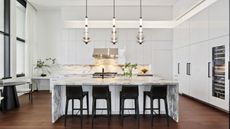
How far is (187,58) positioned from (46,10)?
6432 mm

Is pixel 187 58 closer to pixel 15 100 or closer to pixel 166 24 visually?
pixel 166 24

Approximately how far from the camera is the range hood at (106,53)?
359 inches

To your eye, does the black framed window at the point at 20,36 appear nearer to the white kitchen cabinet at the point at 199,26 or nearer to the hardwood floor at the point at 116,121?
the hardwood floor at the point at 116,121

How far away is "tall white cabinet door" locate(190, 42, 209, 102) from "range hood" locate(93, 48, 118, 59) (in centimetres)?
299

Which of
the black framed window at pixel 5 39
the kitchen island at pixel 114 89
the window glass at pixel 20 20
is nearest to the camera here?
the kitchen island at pixel 114 89

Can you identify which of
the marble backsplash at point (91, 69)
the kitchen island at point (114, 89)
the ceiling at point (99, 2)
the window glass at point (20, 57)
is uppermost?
the ceiling at point (99, 2)

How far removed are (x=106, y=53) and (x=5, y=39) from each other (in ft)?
11.9

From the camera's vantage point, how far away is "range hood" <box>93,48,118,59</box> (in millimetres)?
9125

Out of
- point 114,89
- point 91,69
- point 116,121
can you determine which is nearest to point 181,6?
point 91,69

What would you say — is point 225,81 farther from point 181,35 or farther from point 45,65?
point 45,65

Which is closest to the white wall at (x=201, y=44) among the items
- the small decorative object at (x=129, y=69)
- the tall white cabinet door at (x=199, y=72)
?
the tall white cabinet door at (x=199, y=72)

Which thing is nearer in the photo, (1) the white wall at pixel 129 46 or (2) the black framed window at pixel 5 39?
(2) the black framed window at pixel 5 39

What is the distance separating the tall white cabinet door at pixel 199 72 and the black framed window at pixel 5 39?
5.96 m

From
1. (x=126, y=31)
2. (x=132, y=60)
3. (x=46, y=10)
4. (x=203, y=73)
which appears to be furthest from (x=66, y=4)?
(x=203, y=73)
